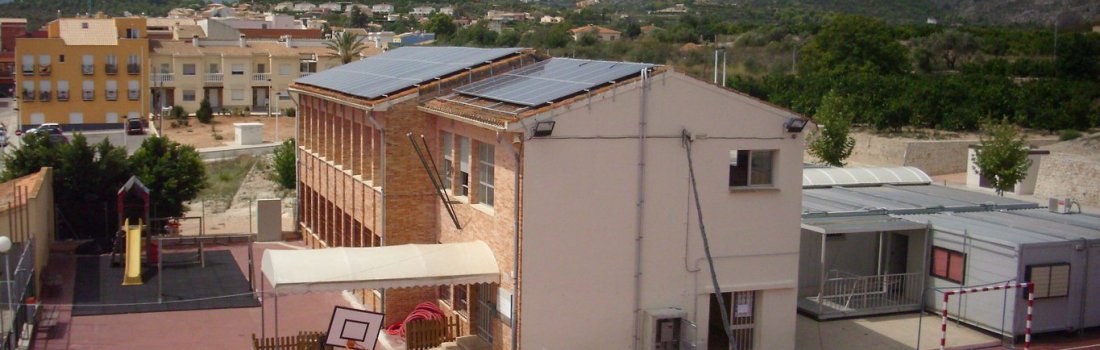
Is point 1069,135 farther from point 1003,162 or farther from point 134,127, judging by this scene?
point 134,127

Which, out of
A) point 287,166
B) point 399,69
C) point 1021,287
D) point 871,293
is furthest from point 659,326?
point 287,166

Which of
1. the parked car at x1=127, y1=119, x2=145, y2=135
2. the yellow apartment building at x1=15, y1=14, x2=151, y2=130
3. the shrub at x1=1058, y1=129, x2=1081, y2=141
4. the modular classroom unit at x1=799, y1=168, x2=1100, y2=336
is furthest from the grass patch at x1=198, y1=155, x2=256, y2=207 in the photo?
the shrub at x1=1058, y1=129, x2=1081, y2=141

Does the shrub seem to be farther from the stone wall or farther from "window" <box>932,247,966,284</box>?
"window" <box>932,247,966,284</box>

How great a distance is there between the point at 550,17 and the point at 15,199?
6367 inches

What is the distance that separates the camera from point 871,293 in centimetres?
2403

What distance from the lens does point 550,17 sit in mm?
183250

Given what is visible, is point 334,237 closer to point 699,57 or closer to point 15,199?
point 15,199

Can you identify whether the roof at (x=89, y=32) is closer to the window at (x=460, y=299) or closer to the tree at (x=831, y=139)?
the tree at (x=831, y=139)

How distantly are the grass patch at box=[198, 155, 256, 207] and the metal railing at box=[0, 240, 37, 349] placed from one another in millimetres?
22482

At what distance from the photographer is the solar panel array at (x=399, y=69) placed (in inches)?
948

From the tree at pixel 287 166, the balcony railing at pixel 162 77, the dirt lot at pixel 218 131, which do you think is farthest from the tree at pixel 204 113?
the tree at pixel 287 166

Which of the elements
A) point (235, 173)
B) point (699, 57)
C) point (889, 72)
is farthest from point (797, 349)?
point (699, 57)

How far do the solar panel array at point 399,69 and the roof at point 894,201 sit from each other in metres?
8.07

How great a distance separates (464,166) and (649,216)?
4039 millimetres
